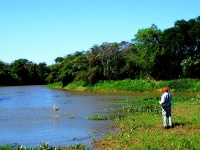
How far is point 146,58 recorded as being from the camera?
5612 centimetres

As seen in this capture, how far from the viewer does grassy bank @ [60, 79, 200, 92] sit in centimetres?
4716

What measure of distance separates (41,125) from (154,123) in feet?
24.2

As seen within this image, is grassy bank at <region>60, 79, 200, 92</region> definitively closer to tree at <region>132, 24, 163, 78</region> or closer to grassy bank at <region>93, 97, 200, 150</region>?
tree at <region>132, 24, 163, 78</region>

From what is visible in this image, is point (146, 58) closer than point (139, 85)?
No

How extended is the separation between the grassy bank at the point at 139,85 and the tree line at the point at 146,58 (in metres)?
1.62

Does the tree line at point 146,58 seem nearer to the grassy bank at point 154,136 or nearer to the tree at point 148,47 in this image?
the tree at point 148,47

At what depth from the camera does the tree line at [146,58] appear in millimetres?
51344

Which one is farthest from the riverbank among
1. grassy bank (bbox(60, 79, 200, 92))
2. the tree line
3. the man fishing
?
the man fishing

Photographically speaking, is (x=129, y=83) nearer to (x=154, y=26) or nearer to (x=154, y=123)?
(x=154, y=26)

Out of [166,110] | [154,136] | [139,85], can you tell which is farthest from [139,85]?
[154,136]

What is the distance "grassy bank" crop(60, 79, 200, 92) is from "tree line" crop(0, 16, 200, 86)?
5.30ft

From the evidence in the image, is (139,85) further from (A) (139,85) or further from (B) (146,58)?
(B) (146,58)

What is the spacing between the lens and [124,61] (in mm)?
61250

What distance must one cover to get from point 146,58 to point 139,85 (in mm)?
5942
